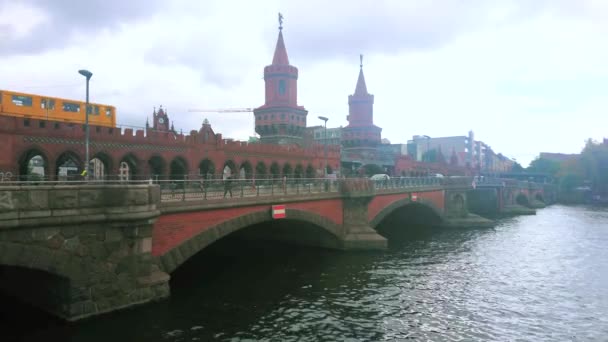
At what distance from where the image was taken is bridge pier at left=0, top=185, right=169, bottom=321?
12.8m

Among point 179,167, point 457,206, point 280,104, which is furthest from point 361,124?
point 179,167

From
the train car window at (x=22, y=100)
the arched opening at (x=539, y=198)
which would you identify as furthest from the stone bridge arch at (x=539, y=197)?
the train car window at (x=22, y=100)

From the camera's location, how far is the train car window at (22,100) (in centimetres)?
2973

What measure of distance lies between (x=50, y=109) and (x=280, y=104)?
39298 millimetres

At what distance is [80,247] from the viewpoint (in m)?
14.3

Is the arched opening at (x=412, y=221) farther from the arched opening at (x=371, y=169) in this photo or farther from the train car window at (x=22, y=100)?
the train car window at (x=22, y=100)

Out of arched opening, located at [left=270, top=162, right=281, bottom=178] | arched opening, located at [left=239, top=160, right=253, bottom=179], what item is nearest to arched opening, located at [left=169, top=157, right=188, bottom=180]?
arched opening, located at [left=239, top=160, right=253, bottom=179]

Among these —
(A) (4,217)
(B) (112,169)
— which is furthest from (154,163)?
(A) (4,217)

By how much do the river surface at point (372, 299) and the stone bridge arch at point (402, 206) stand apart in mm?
3965

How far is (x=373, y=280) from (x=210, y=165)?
24.4 m

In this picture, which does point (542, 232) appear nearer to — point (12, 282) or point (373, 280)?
point (373, 280)

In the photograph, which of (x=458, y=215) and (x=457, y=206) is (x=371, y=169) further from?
(x=458, y=215)

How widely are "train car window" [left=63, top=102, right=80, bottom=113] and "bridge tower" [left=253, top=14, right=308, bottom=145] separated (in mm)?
36673

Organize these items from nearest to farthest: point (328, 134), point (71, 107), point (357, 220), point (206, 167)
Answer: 1. point (357, 220)
2. point (71, 107)
3. point (206, 167)
4. point (328, 134)
